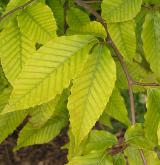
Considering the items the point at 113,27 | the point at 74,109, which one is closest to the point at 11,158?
the point at 113,27

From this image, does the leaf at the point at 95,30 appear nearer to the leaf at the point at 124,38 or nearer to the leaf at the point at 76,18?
the leaf at the point at 124,38

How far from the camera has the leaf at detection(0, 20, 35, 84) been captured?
111 centimetres

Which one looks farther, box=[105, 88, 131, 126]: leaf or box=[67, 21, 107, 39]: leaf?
box=[105, 88, 131, 126]: leaf

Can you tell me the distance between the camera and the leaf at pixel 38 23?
1122 millimetres

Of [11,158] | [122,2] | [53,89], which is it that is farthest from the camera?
[11,158]

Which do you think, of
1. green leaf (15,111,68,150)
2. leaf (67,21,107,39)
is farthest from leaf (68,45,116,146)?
green leaf (15,111,68,150)

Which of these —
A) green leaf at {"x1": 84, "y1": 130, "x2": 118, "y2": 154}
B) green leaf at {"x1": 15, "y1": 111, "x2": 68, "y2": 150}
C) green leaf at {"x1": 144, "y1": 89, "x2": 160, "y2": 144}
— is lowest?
green leaf at {"x1": 15, "y1": 111, "x2": 68, "y2": 150}

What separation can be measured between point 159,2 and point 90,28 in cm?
41

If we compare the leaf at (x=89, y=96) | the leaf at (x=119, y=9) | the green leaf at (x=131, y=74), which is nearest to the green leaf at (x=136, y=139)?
the leaf at (x=89, y=96)

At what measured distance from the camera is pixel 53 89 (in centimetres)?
91

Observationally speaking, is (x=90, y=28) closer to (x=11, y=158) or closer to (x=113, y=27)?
(x=113, y=27)

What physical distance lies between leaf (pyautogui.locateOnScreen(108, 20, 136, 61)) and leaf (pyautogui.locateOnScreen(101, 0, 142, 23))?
0.21ft

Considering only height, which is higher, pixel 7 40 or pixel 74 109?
pixel 7 40

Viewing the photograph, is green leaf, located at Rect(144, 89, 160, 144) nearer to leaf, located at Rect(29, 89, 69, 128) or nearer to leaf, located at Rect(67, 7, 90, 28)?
leaf, located at Rect(29, 89, 69, 128)
